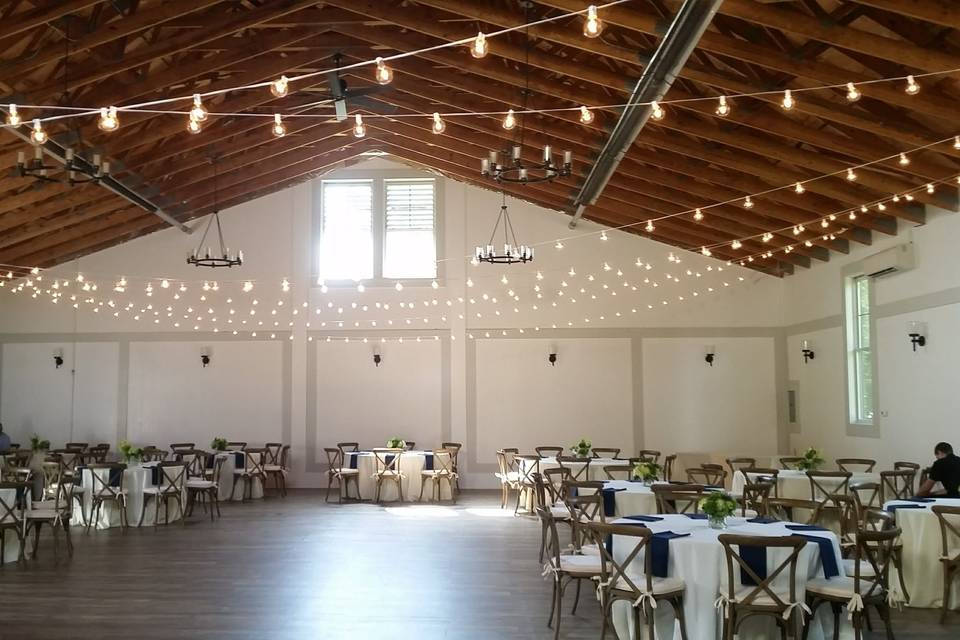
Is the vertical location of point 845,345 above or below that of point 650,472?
above

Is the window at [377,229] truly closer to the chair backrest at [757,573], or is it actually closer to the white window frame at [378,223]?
the white window frame at [378,223]

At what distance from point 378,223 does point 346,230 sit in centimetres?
57

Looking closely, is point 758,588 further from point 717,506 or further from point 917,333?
point 917,333

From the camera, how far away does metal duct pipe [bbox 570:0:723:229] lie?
6.13 meters

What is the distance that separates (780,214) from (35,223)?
10147mm

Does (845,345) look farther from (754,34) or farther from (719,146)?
(754,34)

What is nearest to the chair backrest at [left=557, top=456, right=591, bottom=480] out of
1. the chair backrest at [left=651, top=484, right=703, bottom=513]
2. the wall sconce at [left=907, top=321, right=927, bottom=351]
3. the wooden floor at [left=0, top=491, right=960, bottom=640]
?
the wooden floor at [left=0, top=491, right=960, bottom=640]

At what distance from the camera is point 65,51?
734 cm

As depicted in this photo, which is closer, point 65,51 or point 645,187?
point 65,51

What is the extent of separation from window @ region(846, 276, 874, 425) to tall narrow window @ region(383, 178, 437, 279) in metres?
6.51

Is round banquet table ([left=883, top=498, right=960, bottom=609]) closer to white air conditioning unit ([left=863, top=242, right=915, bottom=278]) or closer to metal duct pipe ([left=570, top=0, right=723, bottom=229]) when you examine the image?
metal duct pipe ([left=570, top=0, right=723, bottom=229])

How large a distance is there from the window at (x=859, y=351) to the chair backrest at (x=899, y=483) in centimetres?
185

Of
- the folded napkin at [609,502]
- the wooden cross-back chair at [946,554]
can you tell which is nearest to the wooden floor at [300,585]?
the wooden cross-back chair at [946,554]

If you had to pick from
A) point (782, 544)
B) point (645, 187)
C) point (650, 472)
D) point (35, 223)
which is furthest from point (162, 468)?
point (782, 544)
